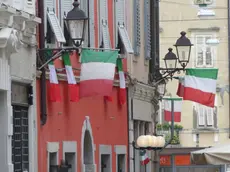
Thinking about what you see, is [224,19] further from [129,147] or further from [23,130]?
[23,130]

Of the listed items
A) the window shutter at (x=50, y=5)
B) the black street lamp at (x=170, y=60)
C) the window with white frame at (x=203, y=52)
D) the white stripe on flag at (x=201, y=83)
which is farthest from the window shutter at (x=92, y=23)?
the window with white frame at (x=203, y=52)

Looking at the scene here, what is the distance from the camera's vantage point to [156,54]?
108ft

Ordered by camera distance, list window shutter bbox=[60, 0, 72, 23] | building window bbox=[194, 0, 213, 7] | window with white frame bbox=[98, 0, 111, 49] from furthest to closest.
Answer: building window bbox=[194, 0, 213, 7] → window with white frame bbox=[98, 0, 111, 49] → window shutter bbox=[60, 0, 72, 23]

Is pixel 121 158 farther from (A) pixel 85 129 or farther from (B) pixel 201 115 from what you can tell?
(B) pixel 201 115

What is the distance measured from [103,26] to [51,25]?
4.66 metres

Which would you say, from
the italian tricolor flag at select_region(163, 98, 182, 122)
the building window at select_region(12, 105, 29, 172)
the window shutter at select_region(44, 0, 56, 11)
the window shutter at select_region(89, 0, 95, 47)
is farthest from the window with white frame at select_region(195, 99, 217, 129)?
the building window at select_region(12, 105, 29, 172)

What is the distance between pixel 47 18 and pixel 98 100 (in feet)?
13.8

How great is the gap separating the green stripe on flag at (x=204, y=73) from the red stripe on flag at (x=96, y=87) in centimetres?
548

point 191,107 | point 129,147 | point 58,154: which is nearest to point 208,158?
point 58,154

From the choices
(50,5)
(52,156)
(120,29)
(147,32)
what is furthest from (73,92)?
(147,32)

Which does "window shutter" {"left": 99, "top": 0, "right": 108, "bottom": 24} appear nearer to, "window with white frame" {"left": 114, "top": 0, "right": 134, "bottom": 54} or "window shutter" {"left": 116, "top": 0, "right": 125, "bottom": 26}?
"window with white frame" {"left": 114, "top": 0, "right": 134, "bottom": 54}

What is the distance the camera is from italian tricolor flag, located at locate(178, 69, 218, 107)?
26.9 metres

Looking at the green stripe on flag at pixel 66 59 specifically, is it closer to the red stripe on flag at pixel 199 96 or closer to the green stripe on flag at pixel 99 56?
the green stripe on flag at pixel 99 56

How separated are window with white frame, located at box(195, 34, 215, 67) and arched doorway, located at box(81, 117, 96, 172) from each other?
30.6m
